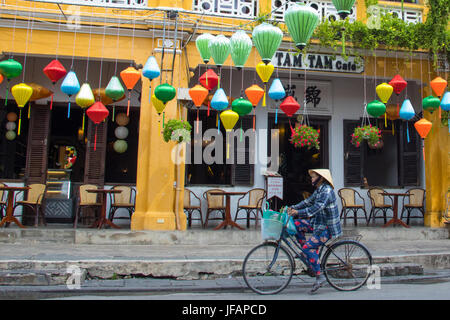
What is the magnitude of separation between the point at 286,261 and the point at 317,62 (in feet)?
20.1

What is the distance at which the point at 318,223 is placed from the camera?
5637 mm

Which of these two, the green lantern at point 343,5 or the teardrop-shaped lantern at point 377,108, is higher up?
the green lantern at point 343,5

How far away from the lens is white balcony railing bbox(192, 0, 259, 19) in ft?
31.9

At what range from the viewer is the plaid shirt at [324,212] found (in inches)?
217

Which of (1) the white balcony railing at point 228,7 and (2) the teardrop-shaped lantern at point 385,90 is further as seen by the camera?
(1) the white balcony railing at point 228,7

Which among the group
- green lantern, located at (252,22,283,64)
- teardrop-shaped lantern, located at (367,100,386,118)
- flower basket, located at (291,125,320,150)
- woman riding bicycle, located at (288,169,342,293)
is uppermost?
green lantern, located at (252,22,283,64)

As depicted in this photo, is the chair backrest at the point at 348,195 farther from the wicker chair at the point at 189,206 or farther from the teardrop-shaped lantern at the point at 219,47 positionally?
the teardrop-shaped lantern at the point at 219,47

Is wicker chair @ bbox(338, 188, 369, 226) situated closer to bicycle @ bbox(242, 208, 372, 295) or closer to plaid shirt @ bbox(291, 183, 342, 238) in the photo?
bicycle @ bbox(242, 208, 372, 295)

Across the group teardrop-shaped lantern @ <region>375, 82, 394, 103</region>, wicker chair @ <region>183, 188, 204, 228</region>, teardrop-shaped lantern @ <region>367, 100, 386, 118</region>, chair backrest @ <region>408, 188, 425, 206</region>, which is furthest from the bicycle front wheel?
chair backrest @ <region>408, 188, 425, 206</region>

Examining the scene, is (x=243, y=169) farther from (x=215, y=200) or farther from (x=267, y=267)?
(x=267, y=267)

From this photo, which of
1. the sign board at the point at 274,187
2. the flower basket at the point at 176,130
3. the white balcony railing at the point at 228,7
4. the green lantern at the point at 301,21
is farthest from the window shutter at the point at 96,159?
the green lantern at the point at 301,21

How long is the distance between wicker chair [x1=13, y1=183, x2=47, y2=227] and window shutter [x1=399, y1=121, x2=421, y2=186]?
380 inches

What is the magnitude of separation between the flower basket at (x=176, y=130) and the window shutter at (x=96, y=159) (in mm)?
2961

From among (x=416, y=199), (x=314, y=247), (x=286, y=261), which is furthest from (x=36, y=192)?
(x=416, y=199)
